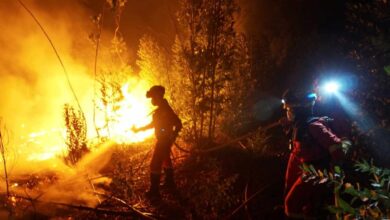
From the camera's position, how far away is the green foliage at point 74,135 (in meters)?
9.00

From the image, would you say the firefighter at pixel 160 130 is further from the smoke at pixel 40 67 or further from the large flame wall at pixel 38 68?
the large flame wall at pixel 38 68

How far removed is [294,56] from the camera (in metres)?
13.8

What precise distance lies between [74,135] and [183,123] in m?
3.03

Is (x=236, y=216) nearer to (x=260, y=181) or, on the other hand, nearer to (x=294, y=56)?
(x=260, y=181)

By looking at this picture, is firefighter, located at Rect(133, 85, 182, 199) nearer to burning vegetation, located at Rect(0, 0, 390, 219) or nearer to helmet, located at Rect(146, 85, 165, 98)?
helmet, located at Rect(146, 85, 165, 98)

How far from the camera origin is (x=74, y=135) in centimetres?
912

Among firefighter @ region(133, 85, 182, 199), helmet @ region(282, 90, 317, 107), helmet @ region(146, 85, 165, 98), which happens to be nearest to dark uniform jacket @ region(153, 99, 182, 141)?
firefighter @ region(133, 85, 182, 199)

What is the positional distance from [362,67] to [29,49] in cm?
1582

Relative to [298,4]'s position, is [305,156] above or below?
below

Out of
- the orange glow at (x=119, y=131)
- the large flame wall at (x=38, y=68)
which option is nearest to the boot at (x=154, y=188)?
the orange glow at (x=119, y=131)

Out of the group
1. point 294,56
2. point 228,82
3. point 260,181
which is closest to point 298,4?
point 294,56

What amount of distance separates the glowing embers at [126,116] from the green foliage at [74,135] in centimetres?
95

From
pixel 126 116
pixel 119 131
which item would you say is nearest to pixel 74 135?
pixel 119 131

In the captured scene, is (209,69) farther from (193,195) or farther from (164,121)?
(193,195)
